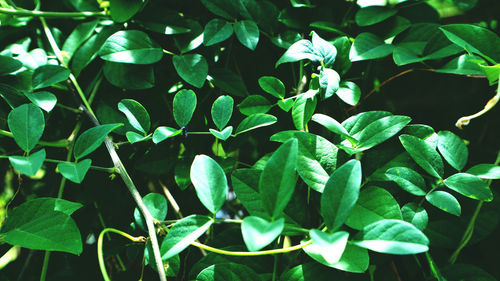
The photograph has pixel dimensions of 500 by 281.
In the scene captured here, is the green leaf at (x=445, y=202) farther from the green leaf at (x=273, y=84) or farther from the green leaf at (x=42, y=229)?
the green leaf at (x=42, y=229)

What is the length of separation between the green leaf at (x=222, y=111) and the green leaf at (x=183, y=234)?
15 centimetres

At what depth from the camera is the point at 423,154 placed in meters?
0.50

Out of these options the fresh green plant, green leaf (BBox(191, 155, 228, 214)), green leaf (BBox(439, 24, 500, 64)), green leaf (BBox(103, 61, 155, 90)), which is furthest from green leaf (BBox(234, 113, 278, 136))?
green leaf (BBox(439, 24, 500, 64))

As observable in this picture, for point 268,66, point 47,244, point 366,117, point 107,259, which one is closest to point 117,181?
point 107,259

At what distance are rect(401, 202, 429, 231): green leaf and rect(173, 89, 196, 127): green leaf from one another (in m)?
0.34

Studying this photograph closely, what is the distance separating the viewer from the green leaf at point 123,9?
0.63 m

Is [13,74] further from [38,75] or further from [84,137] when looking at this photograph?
[84,137]

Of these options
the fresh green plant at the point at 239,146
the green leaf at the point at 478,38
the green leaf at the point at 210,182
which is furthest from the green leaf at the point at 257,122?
the green leaf at the point at 478,38

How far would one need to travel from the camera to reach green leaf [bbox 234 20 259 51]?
60 cm

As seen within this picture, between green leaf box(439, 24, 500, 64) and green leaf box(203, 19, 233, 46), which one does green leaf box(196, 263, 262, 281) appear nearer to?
green leaf box(203, 19, 233, 46)

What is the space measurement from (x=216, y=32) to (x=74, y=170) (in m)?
0.33

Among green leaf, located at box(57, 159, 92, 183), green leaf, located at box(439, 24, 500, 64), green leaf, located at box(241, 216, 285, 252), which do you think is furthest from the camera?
green leaf, located at box(439, 24, 500, 64)

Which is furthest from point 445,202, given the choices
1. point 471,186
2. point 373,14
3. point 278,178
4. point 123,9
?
point 123,9

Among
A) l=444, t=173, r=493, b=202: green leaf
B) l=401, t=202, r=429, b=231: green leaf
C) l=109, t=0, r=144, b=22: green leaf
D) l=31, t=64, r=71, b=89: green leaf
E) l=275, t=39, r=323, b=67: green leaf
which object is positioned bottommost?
l=401, t=202, r=429, b=231: green leaf
